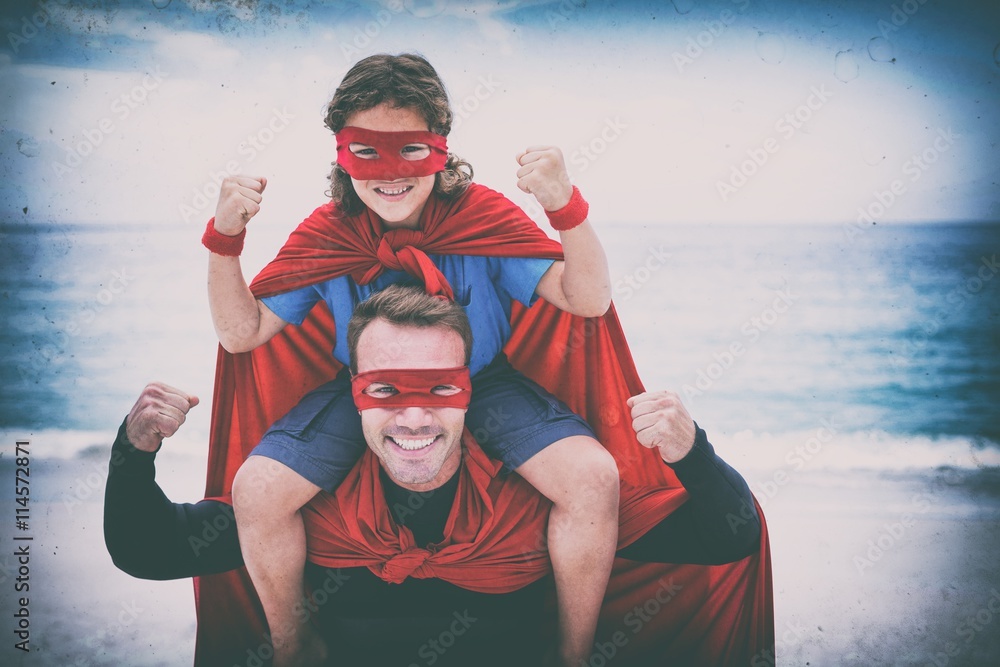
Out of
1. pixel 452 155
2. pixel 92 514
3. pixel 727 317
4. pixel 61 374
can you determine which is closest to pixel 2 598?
pixel 92 514

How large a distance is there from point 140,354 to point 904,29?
4.89m

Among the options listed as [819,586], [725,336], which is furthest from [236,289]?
[725,336]

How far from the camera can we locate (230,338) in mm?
2055

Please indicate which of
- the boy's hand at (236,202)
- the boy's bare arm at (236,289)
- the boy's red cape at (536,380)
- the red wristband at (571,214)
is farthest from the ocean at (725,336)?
the red wristband at (571,214)

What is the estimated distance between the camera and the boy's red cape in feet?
6.73

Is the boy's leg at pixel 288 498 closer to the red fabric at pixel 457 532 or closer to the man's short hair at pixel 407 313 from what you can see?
the red fabric at pixel 457 532

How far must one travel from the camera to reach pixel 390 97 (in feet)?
6.42

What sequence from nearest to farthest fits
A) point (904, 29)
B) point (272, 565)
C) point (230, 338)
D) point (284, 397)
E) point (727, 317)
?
point (272, 565)
point (230, 338)
point (284, 397)
point (904, 29)
point (727, 317)

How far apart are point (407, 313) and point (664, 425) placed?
0.61 meters

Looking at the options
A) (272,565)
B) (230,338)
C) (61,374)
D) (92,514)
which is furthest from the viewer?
(61,374)

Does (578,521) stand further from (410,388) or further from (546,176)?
(546,176)

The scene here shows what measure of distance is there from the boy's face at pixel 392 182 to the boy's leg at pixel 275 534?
630mm

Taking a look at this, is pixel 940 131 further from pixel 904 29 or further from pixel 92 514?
pixel 92 514
